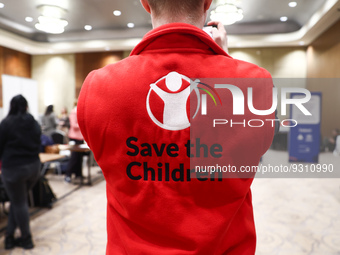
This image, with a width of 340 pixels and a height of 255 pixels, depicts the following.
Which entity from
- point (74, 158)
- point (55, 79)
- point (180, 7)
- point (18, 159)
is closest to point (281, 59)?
point (74, 158)

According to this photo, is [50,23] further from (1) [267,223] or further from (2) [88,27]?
(1) [267,223]

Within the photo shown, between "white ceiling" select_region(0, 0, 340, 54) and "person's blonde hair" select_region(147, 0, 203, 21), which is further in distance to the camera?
"white ceiling" select_region(0, 0, 340, 54)

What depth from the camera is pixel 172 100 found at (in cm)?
62

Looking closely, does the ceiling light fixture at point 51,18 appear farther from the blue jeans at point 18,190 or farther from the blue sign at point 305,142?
the blue sign at point 305,142

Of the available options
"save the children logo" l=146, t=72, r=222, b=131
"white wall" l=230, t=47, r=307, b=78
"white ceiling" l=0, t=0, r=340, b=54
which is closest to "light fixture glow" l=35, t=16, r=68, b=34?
"white ceiling" l=0, t=0, r=340, b=54

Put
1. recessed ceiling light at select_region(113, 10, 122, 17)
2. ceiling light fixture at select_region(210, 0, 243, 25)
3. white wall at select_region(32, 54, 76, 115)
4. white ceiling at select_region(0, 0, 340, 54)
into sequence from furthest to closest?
white wall at select_region(32, 54, 76, 115) → recessed ceiling light at select_region(113, 10, 122, 17) → white ceiling at select_region(0, 0, 340, 54) → ceiling light fixture at select_region(210, 0, 243, 25)

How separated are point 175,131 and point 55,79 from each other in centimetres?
1268

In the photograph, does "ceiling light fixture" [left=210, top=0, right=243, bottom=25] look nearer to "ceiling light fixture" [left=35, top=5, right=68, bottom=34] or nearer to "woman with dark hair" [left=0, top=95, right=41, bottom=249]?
"ceiling light fixture" [left=35, top=5, right=68, bottom=34]

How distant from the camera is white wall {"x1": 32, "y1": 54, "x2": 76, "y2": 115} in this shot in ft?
38.9

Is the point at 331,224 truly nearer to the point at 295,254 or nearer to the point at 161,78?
the point at 295,254

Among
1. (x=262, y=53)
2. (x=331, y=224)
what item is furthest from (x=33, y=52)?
(x=331, y=224)

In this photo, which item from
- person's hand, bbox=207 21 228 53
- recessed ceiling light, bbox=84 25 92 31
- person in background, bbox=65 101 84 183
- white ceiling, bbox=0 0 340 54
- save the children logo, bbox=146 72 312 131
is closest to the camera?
save the children logo, bbox=146 72 312 131

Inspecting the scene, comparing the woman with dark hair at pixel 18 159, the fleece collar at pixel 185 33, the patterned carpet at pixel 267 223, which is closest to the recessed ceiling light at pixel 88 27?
the patterned carpet at pixel 267 223

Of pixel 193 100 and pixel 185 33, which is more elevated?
pixel 185 33
